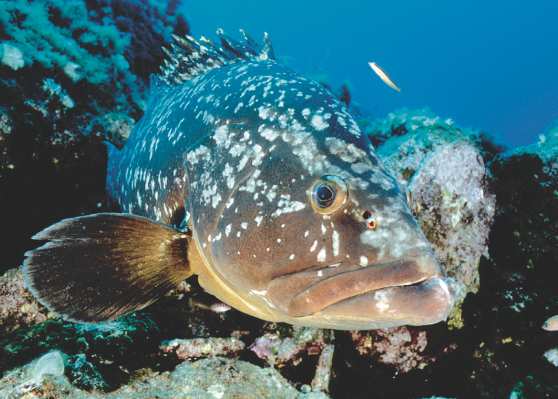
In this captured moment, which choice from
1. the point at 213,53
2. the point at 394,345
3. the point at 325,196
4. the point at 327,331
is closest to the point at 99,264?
the point at 325,196

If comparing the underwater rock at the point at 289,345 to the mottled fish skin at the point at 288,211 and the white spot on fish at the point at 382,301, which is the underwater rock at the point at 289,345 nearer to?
the mottled fish skin at the point at 288,211

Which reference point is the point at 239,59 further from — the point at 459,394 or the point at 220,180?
the point at 459,394

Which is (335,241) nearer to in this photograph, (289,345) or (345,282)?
(345,282)

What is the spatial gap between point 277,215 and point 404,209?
0.71 meters

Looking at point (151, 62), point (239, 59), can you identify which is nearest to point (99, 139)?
point (239, 59)

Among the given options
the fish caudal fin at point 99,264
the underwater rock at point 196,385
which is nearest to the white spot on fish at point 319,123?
the fish caudal fin at point 99,264

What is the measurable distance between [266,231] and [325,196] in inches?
16.1

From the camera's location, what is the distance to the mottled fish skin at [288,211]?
52.6 inches

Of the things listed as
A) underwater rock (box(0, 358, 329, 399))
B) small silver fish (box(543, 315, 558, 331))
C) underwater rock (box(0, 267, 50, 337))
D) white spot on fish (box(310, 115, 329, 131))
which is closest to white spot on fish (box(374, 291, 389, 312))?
white spot on fish (box(310, 115, 329, 131))

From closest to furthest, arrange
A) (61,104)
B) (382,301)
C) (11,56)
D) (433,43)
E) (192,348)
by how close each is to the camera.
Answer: (382,301) → (192,348) → (11,56) → (61,104) → (433,43)

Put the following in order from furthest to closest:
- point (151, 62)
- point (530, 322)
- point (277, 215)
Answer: point (151, 62), point (530, 322), point (277, 215)

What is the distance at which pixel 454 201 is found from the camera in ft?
10.1

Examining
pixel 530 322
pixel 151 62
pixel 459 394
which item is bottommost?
pixel 459 394

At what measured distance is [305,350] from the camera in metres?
2.81
